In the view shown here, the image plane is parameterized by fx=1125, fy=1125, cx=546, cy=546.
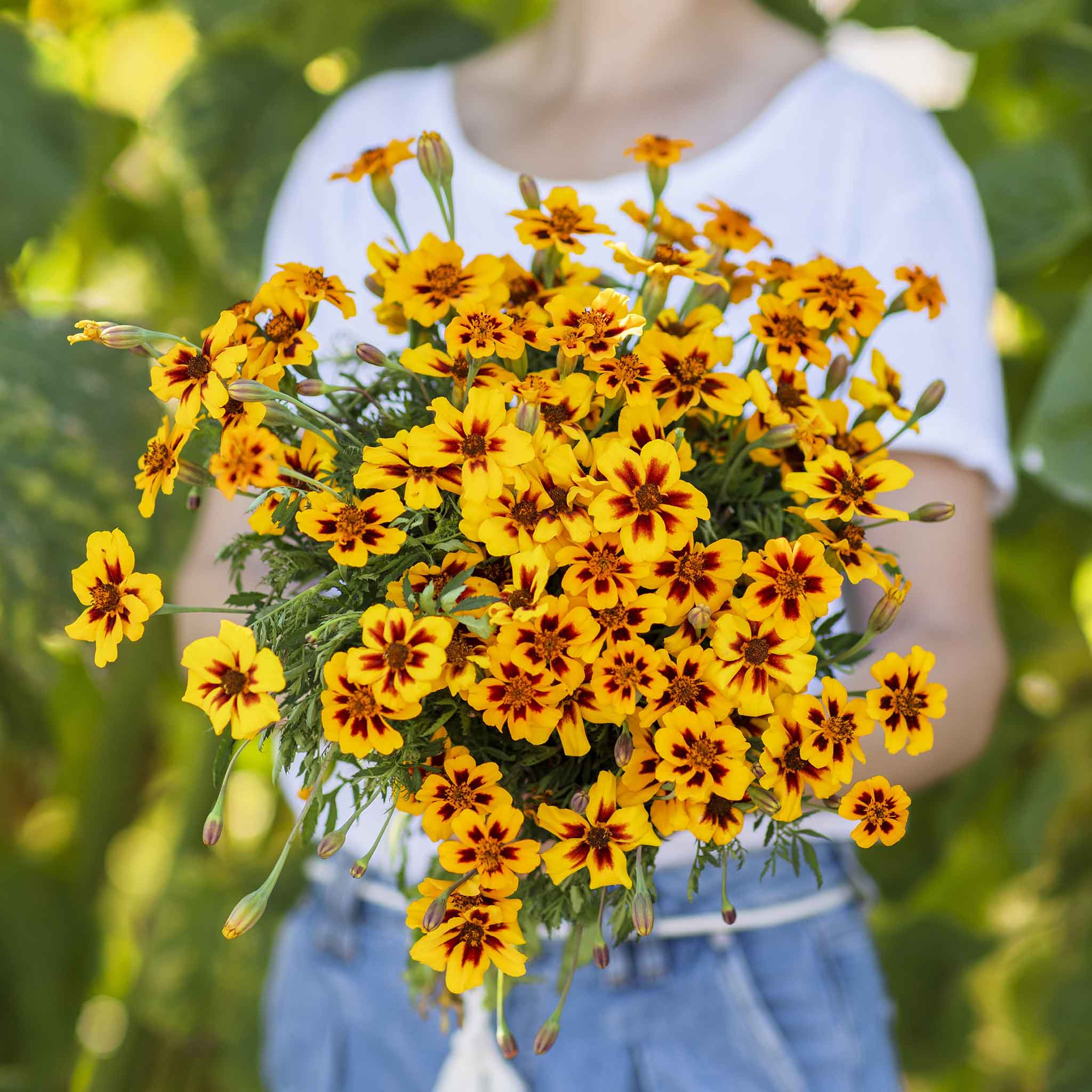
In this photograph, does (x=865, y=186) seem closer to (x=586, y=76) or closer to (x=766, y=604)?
(x=586, y=76)

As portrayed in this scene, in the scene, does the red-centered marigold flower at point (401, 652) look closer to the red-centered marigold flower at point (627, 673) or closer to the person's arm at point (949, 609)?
the red-centered marigold flower at point (627, 673)

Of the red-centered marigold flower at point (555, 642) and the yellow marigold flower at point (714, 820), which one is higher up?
the red-centered marigold flower at point (555, 642)

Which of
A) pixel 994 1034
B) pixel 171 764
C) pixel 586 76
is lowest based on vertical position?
pixel 994 1034

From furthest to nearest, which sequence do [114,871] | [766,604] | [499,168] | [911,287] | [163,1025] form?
[114,871], [163,1025], [499,168], [911,287], [766,604]

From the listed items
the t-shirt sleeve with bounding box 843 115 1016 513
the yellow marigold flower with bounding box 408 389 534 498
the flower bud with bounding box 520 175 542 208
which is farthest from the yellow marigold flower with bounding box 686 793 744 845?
the t-shirt sleeve with bounding box 843 115 1016 513

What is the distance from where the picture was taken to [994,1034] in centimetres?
117

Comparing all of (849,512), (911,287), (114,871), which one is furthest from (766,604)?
(114,871)

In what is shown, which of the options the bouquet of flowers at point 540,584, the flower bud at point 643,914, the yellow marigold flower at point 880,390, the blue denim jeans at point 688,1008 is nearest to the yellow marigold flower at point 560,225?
the bouquet of flowers at point 540,584

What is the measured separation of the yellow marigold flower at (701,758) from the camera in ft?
1.02

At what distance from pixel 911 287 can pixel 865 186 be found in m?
0.25

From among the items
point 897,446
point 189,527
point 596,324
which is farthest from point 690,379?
point 189,527

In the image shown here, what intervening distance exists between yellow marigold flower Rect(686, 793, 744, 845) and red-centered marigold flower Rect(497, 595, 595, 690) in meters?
0.05

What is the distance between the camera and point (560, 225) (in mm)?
384

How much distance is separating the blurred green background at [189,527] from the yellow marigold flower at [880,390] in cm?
30
